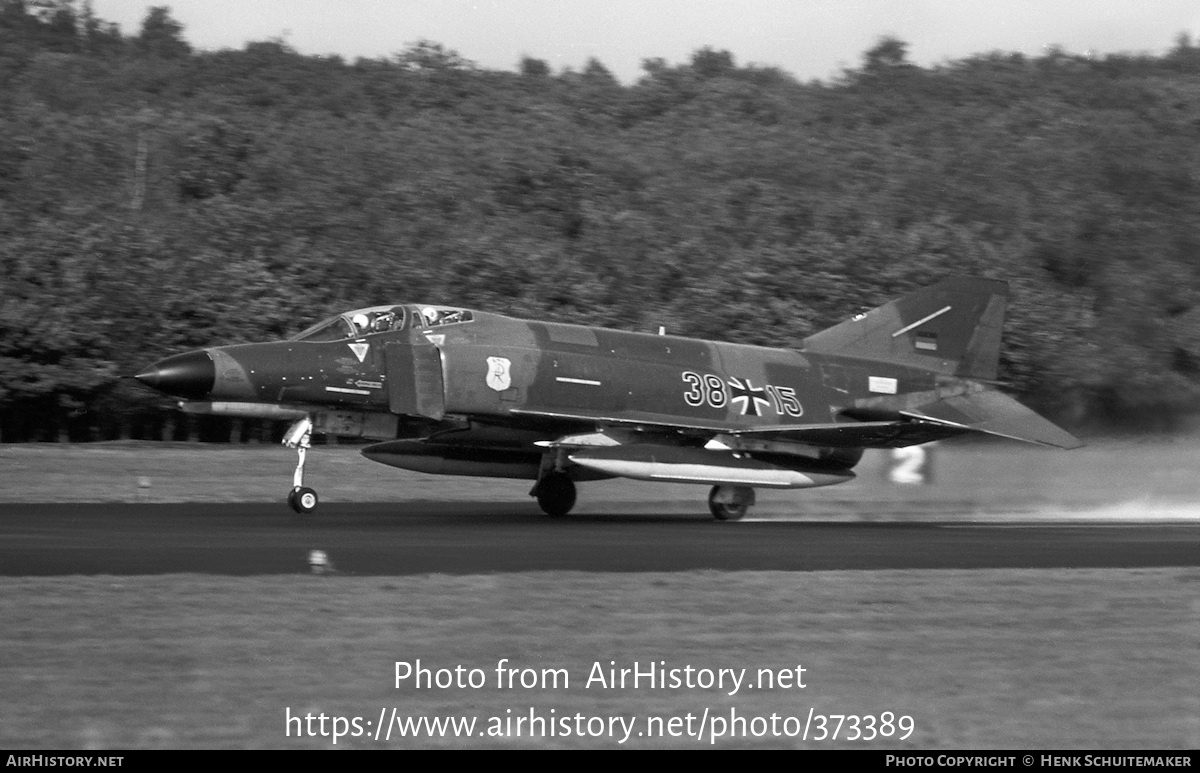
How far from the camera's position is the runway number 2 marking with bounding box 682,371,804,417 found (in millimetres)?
18747

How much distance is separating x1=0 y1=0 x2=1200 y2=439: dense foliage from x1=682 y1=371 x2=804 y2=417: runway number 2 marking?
633cm

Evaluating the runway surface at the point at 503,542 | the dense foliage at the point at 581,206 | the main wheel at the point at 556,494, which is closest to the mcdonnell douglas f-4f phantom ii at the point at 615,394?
the main wheel at the point at 556,494

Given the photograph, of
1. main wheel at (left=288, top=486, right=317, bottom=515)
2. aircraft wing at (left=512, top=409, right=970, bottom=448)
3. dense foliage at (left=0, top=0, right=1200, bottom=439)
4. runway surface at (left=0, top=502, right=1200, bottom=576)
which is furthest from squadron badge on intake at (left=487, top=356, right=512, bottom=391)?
dense foliage at (left=0, top=0, right=1200, bottom=439)

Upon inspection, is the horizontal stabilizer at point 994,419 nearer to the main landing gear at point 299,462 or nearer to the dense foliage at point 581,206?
the dense foliage at point 581,206

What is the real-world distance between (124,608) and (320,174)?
1579 inches

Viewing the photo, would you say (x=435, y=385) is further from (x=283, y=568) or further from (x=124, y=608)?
(x=124, y=608)

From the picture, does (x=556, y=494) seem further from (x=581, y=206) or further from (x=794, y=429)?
(x=581, y=206)

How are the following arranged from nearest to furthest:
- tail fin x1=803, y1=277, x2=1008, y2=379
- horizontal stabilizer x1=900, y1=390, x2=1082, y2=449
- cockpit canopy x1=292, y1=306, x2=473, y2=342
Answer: cockpit canopy x1=292, y1=306, x2=473, y2=342, horizontal stabilizer x1=900, y1=390, x2=1082, y2=449, tail fin x1=803, y1=277, x2=1008, y2=379

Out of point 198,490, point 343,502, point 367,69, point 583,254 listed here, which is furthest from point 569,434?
point 367,69

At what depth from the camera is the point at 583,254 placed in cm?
4041

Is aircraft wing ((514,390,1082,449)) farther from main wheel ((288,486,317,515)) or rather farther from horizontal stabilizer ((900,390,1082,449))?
main wheel ((288,486,317,515))

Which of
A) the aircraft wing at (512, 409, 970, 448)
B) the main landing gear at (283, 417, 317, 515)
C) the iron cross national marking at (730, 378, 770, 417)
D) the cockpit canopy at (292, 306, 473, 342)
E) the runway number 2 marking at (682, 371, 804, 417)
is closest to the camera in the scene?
the main landing gear at (283, 417, 317, 515)

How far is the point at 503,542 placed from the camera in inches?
557

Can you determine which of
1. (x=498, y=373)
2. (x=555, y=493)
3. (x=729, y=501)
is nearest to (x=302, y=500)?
(x=498, y=373)
